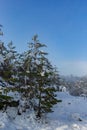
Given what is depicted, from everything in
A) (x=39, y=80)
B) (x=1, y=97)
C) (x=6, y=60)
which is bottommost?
(x=1, y=97)

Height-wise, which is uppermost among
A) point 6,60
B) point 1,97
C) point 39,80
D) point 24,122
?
point 6,60

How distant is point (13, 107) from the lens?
1190 inches

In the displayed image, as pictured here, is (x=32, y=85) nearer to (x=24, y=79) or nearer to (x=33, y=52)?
(x=24, y=79)

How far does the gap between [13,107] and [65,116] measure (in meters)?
7.85

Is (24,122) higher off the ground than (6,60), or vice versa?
(6,60)

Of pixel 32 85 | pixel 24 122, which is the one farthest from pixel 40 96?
pixel 24 122

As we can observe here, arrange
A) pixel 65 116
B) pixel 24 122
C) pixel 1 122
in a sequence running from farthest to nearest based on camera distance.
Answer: pixel 65 116, pixel 24 122, pixel 1 122

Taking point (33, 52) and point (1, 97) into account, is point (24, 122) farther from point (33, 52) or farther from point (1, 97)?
point (33, 52)

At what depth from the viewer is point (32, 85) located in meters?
29.0

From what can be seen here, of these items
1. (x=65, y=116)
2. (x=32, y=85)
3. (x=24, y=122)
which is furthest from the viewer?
(x=65, y=116)

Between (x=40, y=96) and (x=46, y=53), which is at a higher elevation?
(x=46, y=53)

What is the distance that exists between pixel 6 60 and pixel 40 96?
28.3ft

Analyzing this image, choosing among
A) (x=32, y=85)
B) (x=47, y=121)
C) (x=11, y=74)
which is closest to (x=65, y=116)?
(x=47, y=121)

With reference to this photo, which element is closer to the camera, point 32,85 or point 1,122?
point 1,122
